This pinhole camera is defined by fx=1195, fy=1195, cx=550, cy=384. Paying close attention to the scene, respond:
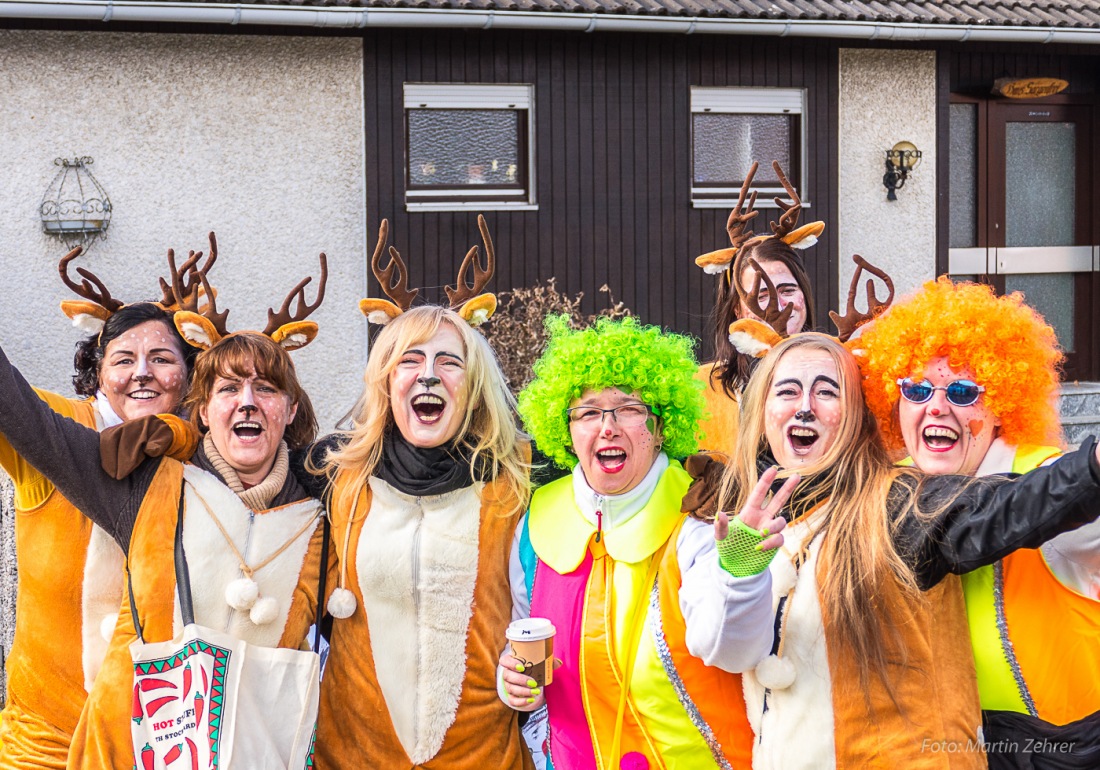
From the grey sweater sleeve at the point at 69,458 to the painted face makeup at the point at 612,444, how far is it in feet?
4.25

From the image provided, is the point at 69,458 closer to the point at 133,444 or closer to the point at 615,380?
the point at 133,444

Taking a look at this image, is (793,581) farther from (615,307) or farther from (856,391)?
(615,307)

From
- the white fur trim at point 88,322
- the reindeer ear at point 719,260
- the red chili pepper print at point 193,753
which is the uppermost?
the reindeer ear at point 719,260

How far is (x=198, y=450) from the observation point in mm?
3697

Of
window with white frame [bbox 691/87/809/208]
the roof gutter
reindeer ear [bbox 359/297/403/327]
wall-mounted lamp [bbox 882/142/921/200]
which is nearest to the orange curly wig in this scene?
reindeer ear [bbox 359/297/403/327]

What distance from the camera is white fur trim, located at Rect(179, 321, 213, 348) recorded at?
151 inches

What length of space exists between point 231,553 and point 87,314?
54.9 inches

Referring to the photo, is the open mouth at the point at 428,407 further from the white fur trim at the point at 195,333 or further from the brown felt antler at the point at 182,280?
the brown felt antler at the point at 182,280

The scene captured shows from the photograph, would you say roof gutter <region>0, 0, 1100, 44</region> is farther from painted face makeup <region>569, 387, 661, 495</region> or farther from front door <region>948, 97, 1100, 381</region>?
painted face makeup <region>569, 387, 661, 495</region>

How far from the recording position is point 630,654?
10.6ft

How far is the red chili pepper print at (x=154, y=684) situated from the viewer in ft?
10.9

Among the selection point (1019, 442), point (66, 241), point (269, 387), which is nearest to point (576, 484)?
point (269, 387)

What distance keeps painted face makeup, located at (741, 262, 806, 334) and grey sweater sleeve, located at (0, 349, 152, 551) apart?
2.45 metres

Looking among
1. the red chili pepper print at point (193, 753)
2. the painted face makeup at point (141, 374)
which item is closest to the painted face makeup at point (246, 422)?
the painted face makeup at point (141, 374)
